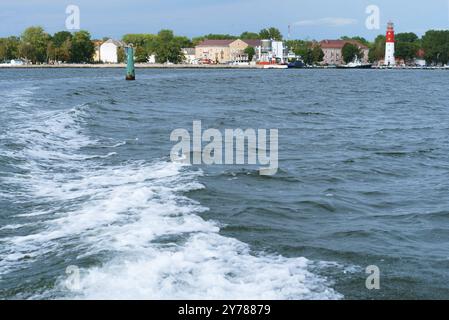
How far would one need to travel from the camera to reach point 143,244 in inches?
360

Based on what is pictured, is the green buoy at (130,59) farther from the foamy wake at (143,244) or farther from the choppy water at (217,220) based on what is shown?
the foamy wake at (143,244)

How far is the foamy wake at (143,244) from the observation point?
7.60 meters

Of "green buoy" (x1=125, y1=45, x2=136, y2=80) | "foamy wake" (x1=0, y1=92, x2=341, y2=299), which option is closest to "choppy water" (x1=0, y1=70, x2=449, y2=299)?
"foamy wake" (x1=0, y1=92, x2=341, y2=299)

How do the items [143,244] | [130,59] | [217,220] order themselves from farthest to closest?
[130,59] → [217,220] → [143,244]

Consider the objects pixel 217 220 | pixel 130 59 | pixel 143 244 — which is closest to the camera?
pixel 143 244

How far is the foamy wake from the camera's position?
760 cm

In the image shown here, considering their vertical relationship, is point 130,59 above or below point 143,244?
above

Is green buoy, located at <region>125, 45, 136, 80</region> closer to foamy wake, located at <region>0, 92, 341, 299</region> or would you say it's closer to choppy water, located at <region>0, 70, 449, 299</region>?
choppy water, located at <region>0, 70, 449, 299</region>

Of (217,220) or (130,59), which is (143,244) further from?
(130,59)

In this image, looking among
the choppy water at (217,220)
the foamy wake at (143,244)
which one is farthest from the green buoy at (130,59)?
the foamy wake at (143,244)

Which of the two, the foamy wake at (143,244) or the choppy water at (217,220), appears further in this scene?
the choppy water at (217,220)

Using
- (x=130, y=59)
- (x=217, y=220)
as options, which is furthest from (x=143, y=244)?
(x=130, y=59)
